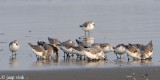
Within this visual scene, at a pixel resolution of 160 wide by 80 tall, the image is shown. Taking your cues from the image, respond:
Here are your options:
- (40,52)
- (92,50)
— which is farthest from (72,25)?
(92,50)

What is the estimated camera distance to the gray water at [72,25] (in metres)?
18.1

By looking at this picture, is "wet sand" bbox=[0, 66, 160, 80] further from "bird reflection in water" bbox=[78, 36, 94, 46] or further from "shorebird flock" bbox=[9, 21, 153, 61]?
"bird reflection in water" bbox=[78, 36, 94, 46]

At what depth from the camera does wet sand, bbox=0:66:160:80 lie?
48.4 ft

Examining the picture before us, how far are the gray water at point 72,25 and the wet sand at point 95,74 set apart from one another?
33.7 inches

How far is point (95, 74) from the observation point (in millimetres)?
15305

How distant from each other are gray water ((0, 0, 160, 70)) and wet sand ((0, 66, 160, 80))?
857 mm

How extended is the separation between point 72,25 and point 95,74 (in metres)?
15.1

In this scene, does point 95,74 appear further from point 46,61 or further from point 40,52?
point 40,52

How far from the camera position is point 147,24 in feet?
97.3

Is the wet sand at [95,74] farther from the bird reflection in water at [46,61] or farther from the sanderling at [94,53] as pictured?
the sanderling at [94,53]

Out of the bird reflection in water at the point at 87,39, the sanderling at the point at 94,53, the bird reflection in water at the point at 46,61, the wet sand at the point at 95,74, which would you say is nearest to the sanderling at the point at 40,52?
the bird reflection in water at the point at 46,61

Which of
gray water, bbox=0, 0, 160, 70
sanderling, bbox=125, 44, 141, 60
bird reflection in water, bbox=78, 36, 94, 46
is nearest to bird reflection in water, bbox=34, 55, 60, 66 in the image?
gray water, bbox=0, 0, 160, 70

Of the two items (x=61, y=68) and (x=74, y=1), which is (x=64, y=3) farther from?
(x=61, y=68)

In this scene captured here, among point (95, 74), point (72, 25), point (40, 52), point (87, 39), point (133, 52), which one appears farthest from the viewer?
point (72, 25)
